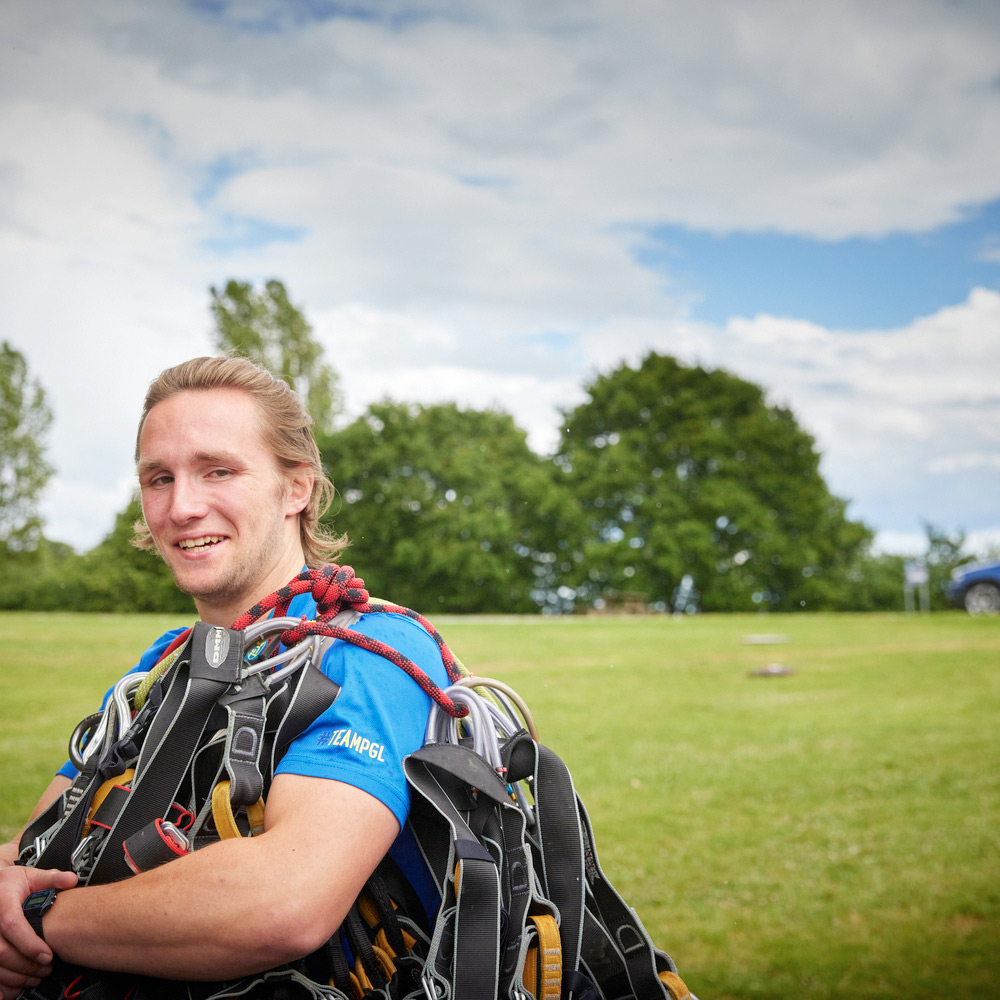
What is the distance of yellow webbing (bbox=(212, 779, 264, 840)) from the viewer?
1.58m

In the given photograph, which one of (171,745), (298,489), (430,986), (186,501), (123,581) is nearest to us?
(430,986)

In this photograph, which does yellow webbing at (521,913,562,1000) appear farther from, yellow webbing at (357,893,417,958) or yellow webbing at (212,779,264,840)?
yellow webbing at (212,779,264,840)

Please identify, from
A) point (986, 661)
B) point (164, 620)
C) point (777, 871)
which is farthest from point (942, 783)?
point (164, 620)

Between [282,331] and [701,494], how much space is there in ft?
72.5

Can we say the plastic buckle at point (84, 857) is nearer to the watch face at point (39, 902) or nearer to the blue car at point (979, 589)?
the watch face at point (39, 902)

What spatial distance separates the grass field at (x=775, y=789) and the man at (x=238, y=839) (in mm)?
3387

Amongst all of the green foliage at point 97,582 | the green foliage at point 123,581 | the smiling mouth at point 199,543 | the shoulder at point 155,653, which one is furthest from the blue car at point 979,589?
the smiling mouth at point 199,543

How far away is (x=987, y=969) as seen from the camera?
14.1 feet

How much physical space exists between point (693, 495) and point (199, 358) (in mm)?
40520

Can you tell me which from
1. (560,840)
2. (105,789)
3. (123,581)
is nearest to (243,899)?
(105,789)

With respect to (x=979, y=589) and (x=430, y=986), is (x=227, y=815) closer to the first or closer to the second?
(x=430, y=986)

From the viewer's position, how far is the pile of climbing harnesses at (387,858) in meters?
1.59

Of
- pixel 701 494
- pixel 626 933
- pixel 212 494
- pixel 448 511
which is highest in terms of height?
pixel 701 494

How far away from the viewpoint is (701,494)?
40.4m
